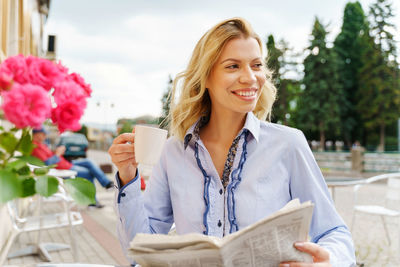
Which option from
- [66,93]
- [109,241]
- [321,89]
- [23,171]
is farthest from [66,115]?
[321,89]

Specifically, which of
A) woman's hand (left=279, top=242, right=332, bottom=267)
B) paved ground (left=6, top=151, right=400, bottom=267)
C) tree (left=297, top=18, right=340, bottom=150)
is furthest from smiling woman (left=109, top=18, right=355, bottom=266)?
tree (left=297, top=18, right=340, bottom=150)

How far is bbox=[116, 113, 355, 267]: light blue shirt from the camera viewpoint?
1296 millimetres

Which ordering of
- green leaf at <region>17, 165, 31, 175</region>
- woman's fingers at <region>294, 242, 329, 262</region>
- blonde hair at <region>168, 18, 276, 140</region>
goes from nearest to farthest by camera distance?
green leaf at <region>17, 165, 31, 175</region>, woman's fingers at <region>294, 242, 329, 262</region>, blonde hair at <region>168, 18, 276, 140</region>

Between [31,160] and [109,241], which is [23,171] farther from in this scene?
[109,241]

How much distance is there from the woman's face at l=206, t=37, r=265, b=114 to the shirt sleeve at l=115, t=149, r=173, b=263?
403mm

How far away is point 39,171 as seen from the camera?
0.70 metres

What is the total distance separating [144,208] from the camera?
1.42 meters

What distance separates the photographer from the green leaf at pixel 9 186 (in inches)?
24.6

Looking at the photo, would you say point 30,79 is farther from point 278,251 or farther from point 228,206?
point 228,206

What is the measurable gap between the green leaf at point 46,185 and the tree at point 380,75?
32.2 metres

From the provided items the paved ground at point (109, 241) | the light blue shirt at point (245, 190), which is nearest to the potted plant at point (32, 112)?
the light blue shirt at point (245, 190)

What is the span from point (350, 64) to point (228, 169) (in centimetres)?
3521

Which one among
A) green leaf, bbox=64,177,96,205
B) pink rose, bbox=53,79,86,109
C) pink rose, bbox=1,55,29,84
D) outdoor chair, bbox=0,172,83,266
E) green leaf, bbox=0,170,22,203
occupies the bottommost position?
outdoor chair, bbox=0,172,83,266

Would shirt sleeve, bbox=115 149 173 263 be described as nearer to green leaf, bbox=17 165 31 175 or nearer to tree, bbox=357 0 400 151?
green leaf, bbox=17 165 31 175
